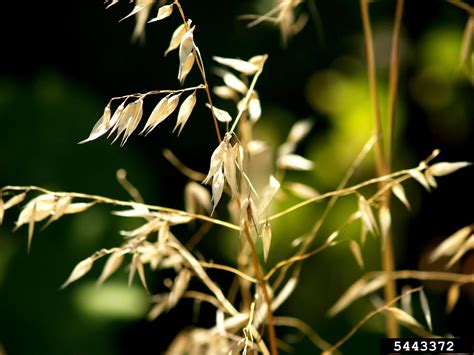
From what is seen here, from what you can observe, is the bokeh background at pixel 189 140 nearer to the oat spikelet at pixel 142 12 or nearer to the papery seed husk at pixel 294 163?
the oat spikelet at pixel 142 12

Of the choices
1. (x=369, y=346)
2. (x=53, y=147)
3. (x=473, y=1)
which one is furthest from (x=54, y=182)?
(x=473, y=1)

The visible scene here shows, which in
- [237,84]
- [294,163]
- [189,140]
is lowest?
[189,140]

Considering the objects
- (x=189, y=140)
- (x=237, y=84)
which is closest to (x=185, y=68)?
(x=237, y=84)

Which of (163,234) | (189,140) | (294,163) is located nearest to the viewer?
(163,234)

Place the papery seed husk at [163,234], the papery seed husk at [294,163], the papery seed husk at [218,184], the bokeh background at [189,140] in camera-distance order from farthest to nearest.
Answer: the bokeh background at [189,140] < the papery seed husk at [294,163] < the papery seed husk at [163,234] < the papery seed husk at [218,184]

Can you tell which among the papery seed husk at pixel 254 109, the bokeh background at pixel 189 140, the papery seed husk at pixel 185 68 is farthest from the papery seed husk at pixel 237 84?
the bokeh background at pixel 189 140

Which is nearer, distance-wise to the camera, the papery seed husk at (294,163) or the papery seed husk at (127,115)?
the papery seed husk at (127,115)

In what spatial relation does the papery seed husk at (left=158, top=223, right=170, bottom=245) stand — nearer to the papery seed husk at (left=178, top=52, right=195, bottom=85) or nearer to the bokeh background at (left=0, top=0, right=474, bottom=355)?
the papery seed husk at (left=178, top=52, right=195, bottom=85)

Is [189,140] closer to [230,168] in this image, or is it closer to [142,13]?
[142,13]

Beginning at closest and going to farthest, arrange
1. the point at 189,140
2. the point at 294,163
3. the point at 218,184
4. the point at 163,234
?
the point at 218,184, the point at 163,234, the point at 294,163, the point at 189,140
